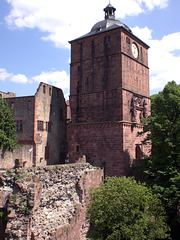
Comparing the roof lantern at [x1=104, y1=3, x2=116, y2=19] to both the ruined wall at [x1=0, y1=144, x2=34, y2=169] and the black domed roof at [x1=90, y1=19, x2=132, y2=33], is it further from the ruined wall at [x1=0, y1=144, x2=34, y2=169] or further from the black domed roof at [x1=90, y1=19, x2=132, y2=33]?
the ruined wall at [x1=0, y1=144, x2=34, y2=169]

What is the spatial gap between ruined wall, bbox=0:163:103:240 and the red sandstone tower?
502 cm

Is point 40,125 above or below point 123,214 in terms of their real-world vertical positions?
above

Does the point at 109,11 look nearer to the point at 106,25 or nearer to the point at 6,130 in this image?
the point at 106,25

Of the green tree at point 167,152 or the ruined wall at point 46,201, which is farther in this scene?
the green tree at point 167,152

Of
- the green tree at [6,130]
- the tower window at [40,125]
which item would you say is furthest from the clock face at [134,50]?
the green tree at [6,130]

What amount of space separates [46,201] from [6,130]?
12794 mm

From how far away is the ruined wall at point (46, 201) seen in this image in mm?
13359

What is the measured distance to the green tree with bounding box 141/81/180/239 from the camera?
1895 cm

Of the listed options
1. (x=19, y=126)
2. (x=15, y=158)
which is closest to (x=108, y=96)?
(x=15, y=158)

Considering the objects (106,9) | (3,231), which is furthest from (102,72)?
(3,231)

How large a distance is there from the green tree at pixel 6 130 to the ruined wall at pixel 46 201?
853 cm

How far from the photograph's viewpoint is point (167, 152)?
21.2 m

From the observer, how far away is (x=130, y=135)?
84.5 feet

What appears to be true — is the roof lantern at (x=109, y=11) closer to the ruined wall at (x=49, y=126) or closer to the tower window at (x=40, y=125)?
the ruined wall at (x=49, y=126)
